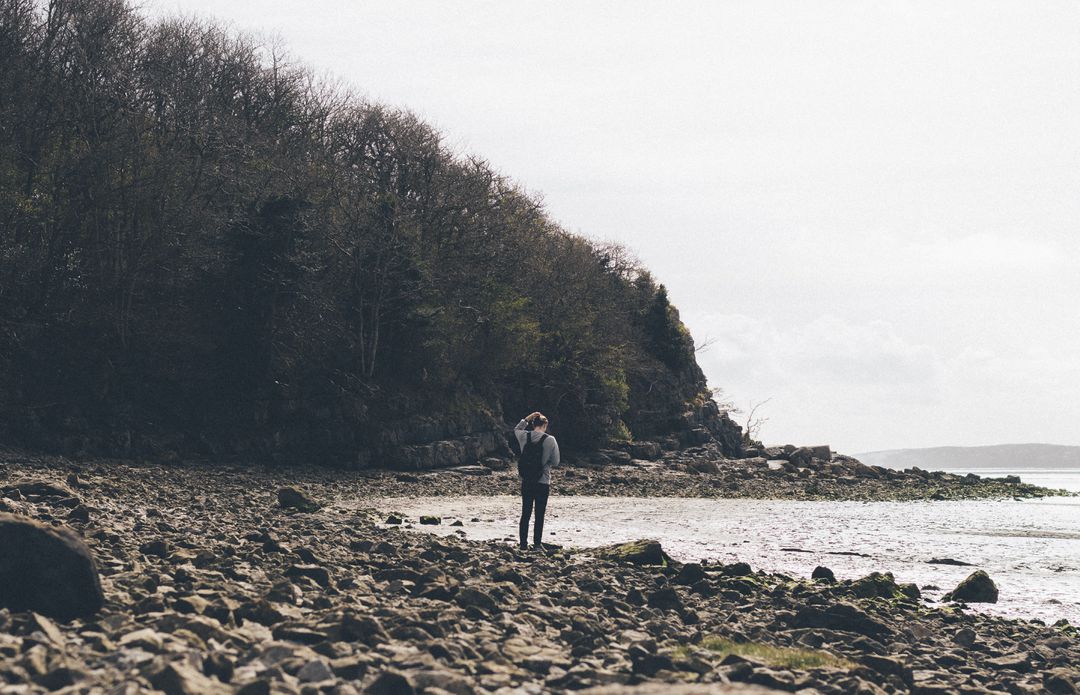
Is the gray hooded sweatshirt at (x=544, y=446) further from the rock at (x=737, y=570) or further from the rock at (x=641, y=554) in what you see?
the rock at (x=737, y=570)

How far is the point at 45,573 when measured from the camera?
8.64 metres

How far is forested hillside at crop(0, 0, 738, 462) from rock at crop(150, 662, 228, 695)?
30161mm

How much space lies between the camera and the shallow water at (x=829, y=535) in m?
19.6

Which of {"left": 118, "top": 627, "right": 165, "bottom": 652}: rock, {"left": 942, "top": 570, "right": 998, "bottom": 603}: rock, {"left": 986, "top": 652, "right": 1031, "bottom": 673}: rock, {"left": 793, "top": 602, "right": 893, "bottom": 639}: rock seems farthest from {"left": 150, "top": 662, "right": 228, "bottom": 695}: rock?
{"left": 942, "top": 570, "right": 998, "bottom": 603}: rock

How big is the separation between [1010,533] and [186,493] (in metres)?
28.5

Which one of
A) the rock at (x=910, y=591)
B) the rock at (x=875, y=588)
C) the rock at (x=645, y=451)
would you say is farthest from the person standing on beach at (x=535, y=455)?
the rock at (x=645, y=451)

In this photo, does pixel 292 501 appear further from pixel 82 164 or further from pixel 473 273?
pixel 473 273

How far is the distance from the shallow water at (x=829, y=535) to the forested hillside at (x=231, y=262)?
12928 mm

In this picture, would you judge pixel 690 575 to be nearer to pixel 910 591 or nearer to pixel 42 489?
pixel 910 591

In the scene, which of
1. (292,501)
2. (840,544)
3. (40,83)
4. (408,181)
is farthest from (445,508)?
(408,181)

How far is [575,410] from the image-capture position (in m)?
63.5

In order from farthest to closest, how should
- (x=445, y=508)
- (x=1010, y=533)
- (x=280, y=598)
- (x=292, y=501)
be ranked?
(x=1010, y=533)
(x=445, y=508)
(x=292, y=501)
(x=280, y=598)

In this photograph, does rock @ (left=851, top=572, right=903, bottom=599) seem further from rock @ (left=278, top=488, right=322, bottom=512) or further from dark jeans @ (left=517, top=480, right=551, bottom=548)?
rock @ (left=278, top=488, right=322, bottom=512)

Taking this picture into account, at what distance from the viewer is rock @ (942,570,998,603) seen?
1644 cm
